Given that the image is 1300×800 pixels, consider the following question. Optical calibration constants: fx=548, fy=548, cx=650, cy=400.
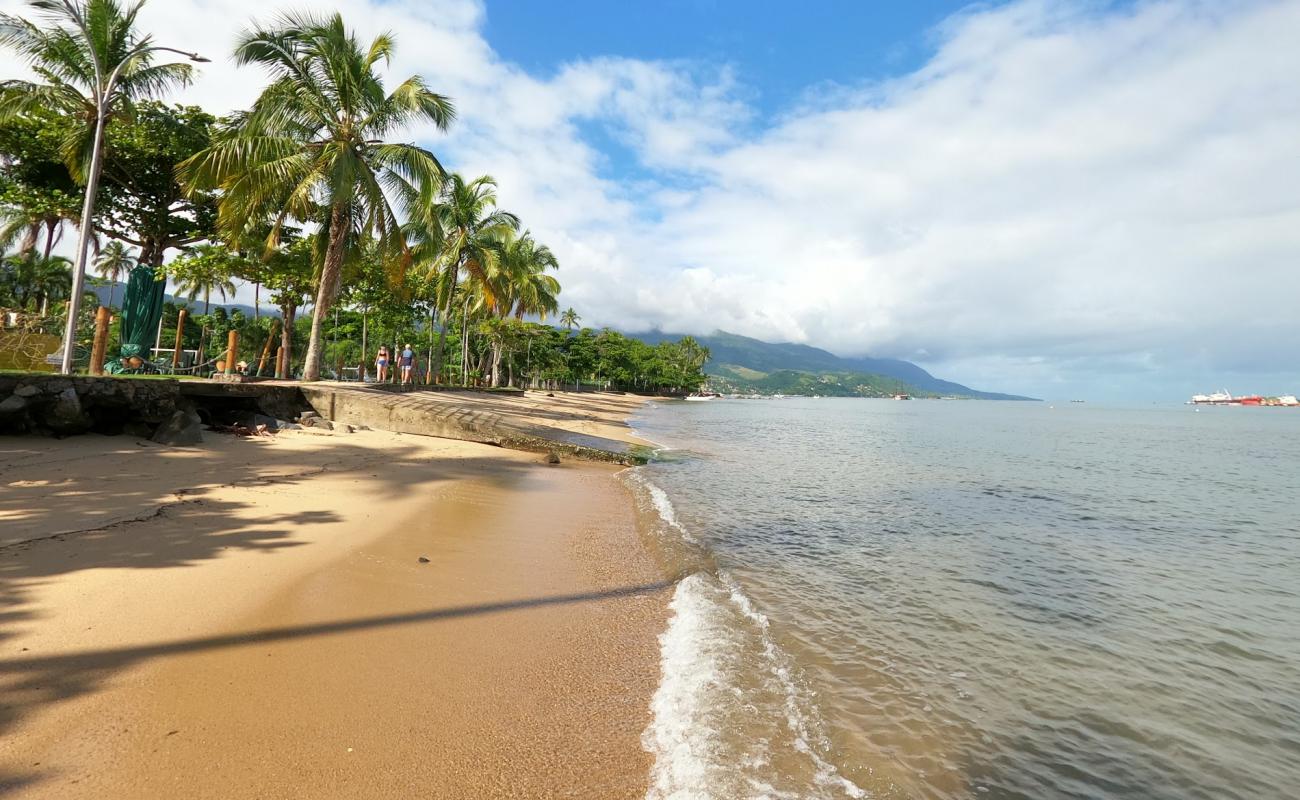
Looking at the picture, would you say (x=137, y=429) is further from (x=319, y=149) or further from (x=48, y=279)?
(x=48, y=279)

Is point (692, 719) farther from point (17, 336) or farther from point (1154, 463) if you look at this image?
point (1154, 463)

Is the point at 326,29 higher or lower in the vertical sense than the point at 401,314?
higher

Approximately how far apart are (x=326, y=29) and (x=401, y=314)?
15.9 meters

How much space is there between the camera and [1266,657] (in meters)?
5.04

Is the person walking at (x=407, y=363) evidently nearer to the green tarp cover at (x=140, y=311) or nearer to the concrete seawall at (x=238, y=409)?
the concrete seawall at (x=238, y=409)

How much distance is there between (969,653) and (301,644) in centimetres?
523

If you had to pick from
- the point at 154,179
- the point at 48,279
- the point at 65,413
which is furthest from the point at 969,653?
the point at 48,279

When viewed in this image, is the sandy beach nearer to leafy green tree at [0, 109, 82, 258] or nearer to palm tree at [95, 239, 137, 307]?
leafy green tree at [0, 109, 82, 258]

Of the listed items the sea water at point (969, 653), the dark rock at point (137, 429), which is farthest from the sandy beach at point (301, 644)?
the dark rock at point (137, 429)

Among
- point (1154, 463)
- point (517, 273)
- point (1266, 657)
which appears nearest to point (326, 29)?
point (517, 273)

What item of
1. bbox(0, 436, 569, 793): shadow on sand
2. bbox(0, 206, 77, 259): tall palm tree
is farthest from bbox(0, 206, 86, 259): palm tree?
bbox(0, 436, 569, 793): shadow on sand

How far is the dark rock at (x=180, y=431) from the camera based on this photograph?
960cm

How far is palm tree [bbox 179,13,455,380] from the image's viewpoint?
15.7 meters

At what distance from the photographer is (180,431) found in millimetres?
9789
